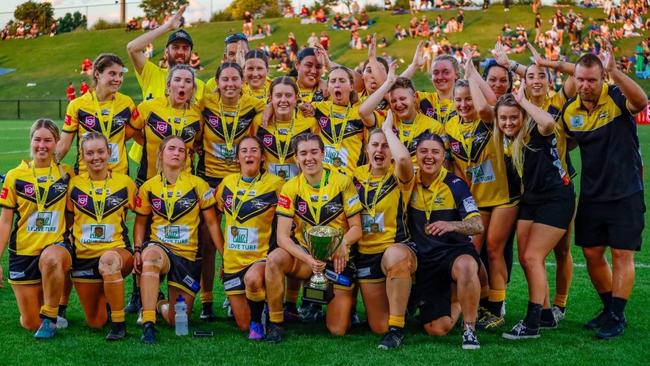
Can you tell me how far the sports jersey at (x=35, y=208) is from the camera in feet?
17.2

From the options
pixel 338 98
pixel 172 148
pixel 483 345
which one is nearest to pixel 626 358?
pixel 483 345

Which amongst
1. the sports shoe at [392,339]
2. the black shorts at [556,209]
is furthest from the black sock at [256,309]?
the black shorts at [556,209]

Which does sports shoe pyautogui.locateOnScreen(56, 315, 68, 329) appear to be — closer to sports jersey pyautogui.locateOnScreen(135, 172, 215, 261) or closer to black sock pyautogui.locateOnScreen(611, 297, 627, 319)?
sports jersey pyautogui.locateOnScreen(135, 172, 215, 261)

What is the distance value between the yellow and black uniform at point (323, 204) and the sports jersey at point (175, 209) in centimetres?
59

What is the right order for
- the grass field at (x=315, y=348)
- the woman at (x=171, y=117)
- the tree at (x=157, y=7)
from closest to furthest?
the grass field at (x=315, y=348) → the woman at (x=171, y=117) → the tree at (x=157, y=7)

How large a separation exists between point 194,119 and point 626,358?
328 cm

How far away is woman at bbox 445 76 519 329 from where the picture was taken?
17.8ft

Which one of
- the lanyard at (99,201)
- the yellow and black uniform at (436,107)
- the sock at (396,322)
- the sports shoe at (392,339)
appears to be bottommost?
the sports shoe at (392,339)

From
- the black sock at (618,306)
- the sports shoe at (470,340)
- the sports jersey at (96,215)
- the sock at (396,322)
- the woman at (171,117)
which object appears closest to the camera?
the sports shoe at (470,340)

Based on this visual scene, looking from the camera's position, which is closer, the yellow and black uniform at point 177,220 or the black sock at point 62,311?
the yellow and black uniform at point 177,220

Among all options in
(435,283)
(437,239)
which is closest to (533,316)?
(435,283)

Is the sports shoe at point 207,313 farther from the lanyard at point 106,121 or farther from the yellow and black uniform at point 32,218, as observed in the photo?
the lanyard at point 106,121

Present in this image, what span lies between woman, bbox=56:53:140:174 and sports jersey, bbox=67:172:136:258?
16.8 inches

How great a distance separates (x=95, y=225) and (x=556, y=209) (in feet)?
9.83
